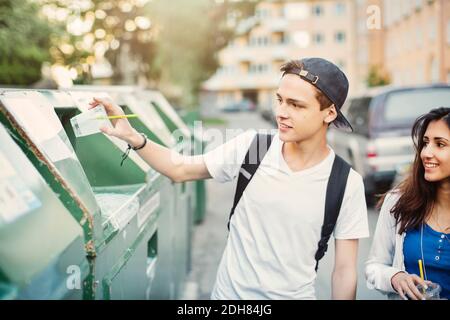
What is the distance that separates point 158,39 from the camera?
20.7 metres

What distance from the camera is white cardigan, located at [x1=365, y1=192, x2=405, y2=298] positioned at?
1960 mm

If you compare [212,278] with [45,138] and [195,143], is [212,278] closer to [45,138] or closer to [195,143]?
[195,143]

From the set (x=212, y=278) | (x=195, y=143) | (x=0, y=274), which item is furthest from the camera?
(x=195, y=143)

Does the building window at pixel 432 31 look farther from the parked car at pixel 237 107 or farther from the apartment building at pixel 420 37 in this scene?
the parked car at pixel 237 107

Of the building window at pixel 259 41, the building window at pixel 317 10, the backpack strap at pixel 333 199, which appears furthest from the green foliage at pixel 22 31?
the building window at pixel 259 41

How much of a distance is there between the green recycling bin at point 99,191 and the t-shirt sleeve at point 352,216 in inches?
30.3

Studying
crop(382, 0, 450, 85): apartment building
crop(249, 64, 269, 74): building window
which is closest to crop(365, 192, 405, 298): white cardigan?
crop(382, 0, 450, 85): apartment building

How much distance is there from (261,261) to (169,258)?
1.50 metres

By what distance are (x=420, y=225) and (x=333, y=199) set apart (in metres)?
0.33

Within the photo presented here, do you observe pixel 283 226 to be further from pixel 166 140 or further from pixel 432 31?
pixel 432 31

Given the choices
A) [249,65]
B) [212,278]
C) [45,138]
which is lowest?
[212,278]

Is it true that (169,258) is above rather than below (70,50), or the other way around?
below

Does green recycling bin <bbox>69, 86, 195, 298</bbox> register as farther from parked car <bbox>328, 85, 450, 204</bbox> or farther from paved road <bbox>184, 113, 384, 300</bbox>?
parked car <bbox>328, 85, 450, 204</bbox>

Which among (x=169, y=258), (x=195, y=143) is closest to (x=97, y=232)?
(x=169, y=258)
